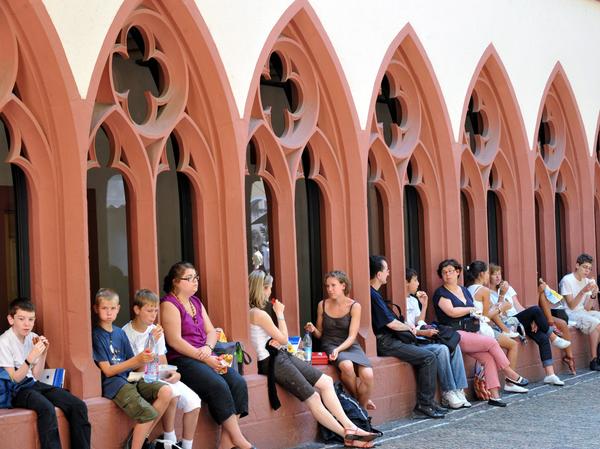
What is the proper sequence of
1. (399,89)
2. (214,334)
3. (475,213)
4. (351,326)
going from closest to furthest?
(214,334), (351,326), (399,89), (475,213)

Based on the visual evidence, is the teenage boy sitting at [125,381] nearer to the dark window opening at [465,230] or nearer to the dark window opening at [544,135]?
the dark window opening at [465,230]

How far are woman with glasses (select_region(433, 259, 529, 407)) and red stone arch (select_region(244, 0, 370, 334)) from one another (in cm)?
118

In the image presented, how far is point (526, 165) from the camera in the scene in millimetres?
14344

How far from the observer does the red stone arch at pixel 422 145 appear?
1225 cm

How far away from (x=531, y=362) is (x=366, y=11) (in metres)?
4.57

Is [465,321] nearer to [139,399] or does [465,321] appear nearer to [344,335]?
[344,335]

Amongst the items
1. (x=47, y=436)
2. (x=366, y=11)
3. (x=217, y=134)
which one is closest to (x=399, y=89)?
(x=366, y=11)

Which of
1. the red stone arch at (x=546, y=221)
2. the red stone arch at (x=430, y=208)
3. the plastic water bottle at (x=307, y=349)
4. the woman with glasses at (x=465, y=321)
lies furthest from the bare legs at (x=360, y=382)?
the red stone arch at (x=546, y=221)

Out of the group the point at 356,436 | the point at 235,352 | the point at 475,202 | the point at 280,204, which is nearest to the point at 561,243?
the point at 475,202

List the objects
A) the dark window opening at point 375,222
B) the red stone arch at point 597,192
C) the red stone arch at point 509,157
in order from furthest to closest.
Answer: the red stone arch at point 597,192 → the red stone arch at point 509,157 → the dark window opening at point 375,222

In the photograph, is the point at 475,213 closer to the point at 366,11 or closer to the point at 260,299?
the point at 366,11

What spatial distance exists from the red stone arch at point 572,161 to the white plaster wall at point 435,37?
0.63ft

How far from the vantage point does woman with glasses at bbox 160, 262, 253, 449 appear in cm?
902

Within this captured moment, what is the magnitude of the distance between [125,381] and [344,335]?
2.71 metres
